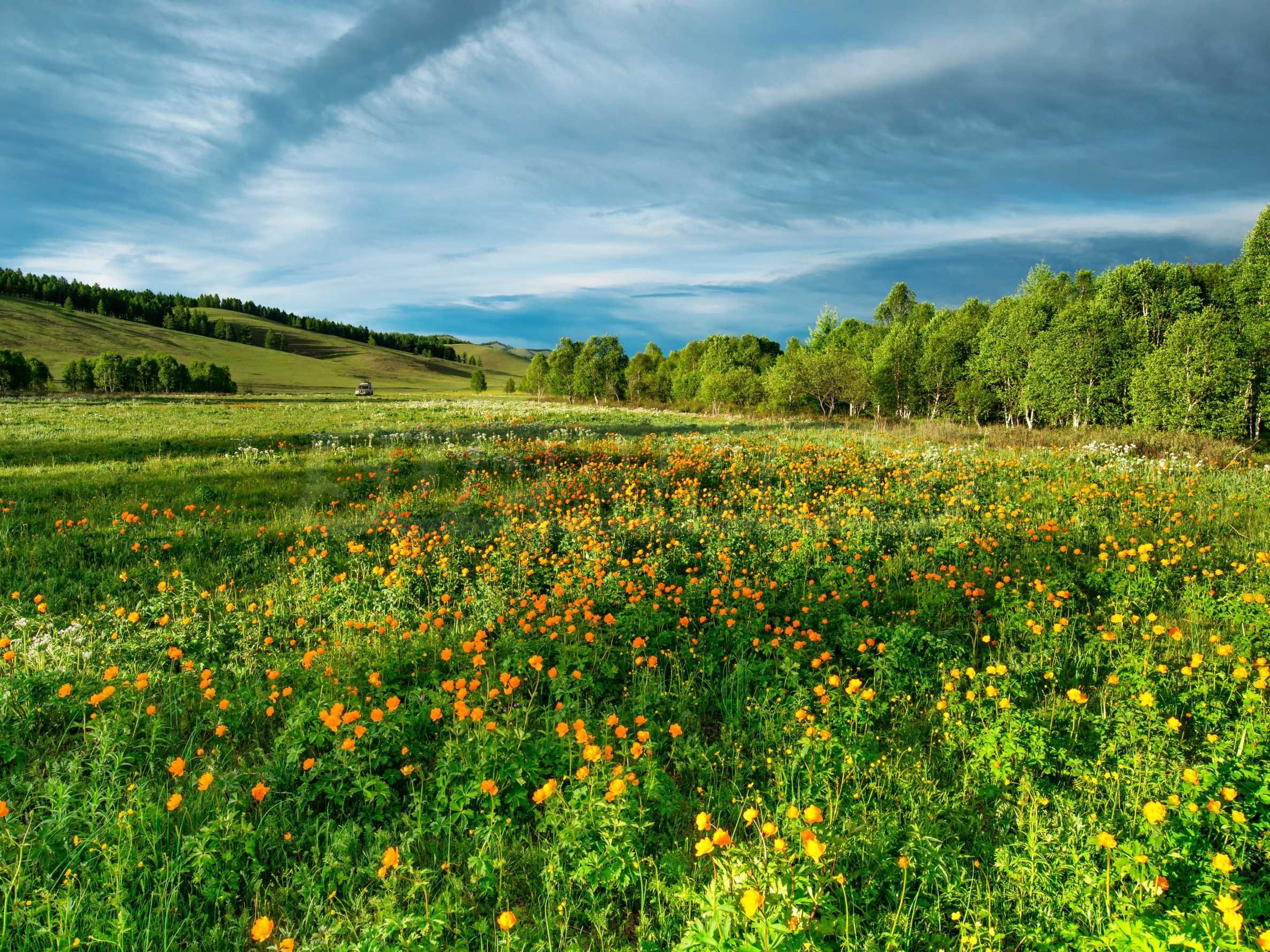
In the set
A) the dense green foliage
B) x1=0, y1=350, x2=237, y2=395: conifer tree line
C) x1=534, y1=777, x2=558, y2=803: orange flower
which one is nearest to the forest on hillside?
x1=534, y1=777, x2=558, y2=803: orange flower

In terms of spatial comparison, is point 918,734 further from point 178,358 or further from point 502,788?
point 178,358

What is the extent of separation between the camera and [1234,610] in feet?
18.0

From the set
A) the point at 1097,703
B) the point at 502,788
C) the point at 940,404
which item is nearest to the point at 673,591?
the point at 502,788

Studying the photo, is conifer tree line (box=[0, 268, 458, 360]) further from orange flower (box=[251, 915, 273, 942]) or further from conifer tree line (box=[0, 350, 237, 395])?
orange flower (box=[251, 915, 273, 942])

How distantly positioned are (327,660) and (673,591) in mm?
3444

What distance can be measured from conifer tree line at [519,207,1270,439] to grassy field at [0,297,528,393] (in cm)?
6897

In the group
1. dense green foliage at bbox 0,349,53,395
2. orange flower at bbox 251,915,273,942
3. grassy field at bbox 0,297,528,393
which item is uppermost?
grassy field at bbox 0,297,528,393

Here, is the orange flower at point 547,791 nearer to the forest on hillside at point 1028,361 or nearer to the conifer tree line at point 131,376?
the forest on hillside at point 1028,361

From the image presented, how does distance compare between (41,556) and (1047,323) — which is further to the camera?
(1047,323)

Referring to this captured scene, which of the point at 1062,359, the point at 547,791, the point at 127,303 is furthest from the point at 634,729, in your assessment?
the point at 127,303

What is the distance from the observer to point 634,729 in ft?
13.5

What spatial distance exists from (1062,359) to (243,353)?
477 feet

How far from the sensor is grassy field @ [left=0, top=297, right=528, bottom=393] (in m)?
95.2

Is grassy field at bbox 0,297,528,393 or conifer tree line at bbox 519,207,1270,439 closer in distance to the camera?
conifer tree line at bbox 519,207,1270,439
